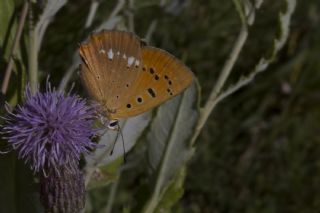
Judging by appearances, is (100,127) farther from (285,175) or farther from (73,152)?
(285,175)

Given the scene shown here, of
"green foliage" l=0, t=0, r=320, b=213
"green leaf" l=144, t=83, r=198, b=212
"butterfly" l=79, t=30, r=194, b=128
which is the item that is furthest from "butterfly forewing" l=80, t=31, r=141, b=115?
"green foliage" l=0, t=0, r=320, b=213

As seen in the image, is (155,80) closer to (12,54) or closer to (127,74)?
(127,74)

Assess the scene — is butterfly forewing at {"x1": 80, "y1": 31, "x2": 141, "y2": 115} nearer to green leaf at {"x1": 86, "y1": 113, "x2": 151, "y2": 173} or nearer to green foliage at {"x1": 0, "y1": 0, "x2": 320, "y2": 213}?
green leaf at {"x1": 86, "y1": 113, "x2": 151, "y2": 173}

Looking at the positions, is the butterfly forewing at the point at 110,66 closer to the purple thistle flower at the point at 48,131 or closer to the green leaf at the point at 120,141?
the purple thistle flower at the point at 48,131

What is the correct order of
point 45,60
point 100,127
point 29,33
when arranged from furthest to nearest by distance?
point 45,60 → point 29,33 → point 100,127

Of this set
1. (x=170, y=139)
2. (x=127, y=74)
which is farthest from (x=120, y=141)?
(x=127, y=74)

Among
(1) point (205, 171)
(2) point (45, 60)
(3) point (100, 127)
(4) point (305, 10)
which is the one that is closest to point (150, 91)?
(3) point (100, 127)

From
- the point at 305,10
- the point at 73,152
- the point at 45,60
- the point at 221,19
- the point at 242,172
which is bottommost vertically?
the point at 242,172
